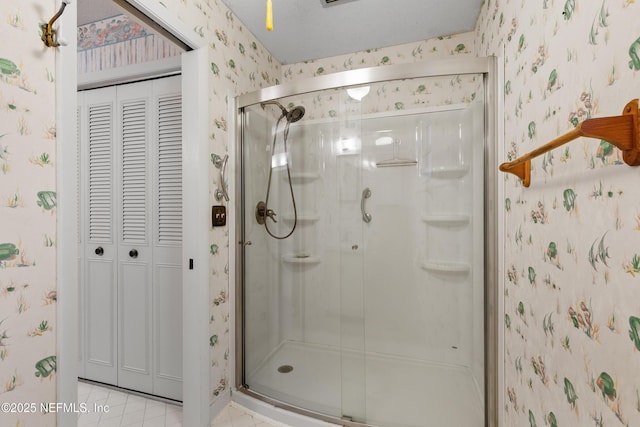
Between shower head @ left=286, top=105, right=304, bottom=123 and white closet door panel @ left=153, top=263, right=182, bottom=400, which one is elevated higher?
shower head @ left=286, top=105, right=304, bottom=123

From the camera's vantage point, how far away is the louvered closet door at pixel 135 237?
70.3 inches

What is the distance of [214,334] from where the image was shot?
1.60m

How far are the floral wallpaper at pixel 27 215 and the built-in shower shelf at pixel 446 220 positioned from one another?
1642 millimetres

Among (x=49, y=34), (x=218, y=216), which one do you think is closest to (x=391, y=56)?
(x=218, y=216)

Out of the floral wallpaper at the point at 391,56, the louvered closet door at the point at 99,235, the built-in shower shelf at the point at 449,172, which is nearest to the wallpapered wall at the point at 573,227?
the built-in shower shelf at the point at 449,172

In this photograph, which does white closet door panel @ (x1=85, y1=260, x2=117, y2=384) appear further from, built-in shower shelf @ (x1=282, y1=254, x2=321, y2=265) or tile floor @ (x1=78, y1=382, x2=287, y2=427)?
built-in shower shelf @ (x1=282, y1=254, x2=321, y2=265)

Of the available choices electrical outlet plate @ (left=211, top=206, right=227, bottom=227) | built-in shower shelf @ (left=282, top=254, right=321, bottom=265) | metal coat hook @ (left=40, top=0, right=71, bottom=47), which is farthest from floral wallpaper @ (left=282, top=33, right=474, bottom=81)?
metal coat hook @ (left=40, top=0, right=71, bottom=47)

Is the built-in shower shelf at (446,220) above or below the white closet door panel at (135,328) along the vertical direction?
above

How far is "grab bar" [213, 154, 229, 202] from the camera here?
1589 mm

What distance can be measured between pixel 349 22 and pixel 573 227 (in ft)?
5.94

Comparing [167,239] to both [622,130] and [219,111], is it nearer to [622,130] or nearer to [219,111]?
[219,111]

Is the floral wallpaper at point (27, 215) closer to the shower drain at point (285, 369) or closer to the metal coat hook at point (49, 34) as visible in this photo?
the metal coat hook at point (49, 34)

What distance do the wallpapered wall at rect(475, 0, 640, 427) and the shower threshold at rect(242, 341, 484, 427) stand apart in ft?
1.17

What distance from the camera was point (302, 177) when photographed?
1.75 m
